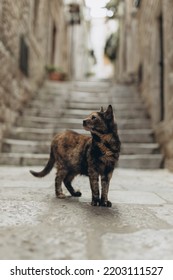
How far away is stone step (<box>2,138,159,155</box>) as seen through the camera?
15.2ft

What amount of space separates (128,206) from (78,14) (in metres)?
13.4

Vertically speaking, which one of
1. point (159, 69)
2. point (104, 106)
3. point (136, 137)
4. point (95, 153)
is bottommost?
point (136, 137)

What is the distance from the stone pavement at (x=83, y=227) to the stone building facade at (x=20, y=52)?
2980mm

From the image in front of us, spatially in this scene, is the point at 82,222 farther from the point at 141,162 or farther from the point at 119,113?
the point at 119,113

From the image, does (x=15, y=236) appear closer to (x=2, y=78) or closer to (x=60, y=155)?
(x=60, y=155)

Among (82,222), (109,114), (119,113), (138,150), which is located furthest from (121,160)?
(82,222)

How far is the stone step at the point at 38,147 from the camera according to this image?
464 cm

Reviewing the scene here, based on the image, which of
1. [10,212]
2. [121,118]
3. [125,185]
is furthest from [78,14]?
[10,212]

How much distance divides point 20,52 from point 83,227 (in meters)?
5.03

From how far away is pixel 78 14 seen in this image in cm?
1334

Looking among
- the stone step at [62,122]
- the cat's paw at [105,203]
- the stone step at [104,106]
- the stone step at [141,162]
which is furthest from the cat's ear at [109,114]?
the stone step at [104,106]

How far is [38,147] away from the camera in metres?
4.73

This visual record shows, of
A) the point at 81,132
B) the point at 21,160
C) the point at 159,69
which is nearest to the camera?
the point at 21,160

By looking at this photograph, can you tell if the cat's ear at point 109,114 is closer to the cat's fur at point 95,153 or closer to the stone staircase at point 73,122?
the cat's fur at point 95,153
